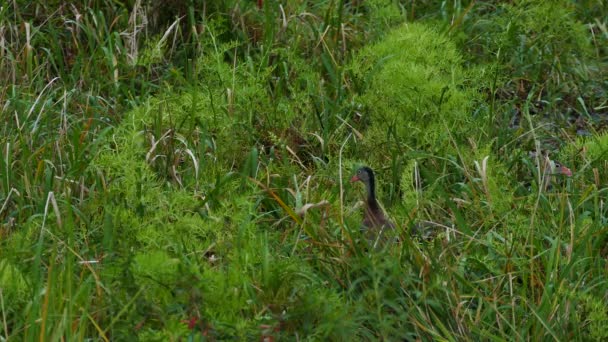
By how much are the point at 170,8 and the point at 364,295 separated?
10.1ft

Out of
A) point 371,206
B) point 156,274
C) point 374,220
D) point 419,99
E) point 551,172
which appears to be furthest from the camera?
point 419,99

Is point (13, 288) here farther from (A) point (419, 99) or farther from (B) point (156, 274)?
(A) point (419, 99)

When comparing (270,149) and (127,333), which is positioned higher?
(127,333)

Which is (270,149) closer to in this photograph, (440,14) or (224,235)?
(224,235)

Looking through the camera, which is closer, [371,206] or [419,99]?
[371,206]

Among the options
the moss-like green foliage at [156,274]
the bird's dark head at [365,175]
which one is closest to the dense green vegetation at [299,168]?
the moss-like green foliage at [156,274]

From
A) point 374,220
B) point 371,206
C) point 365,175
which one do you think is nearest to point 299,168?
point 365,175

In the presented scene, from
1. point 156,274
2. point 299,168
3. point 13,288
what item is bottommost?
point 299,168

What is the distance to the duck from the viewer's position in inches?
193

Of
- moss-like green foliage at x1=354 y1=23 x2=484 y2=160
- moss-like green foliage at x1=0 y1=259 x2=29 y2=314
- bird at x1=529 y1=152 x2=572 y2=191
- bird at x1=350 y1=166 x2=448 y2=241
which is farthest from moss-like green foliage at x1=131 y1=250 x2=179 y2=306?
moss-like green foliage at x1=354 y1=23 x2=484 y2=160

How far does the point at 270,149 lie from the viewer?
19.0ft

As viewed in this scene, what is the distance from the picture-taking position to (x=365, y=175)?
5.16 m

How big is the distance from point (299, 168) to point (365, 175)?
63cm

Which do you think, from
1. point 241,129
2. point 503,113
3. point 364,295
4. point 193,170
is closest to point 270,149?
point 241,129
